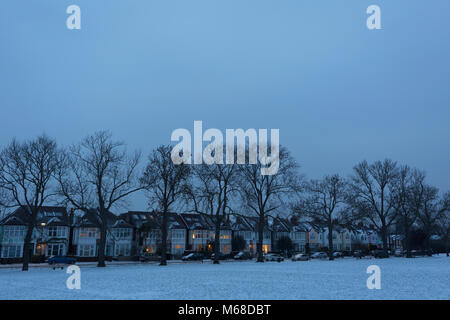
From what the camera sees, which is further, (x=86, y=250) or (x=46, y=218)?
(x=86, y=250)

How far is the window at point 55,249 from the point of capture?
77188 millimetres

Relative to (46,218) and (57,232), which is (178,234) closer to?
(57,232)

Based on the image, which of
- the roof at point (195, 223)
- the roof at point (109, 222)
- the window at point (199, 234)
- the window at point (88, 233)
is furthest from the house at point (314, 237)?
the window at point (88, 233)

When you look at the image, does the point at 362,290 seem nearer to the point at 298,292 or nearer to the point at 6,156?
the point at 298,292

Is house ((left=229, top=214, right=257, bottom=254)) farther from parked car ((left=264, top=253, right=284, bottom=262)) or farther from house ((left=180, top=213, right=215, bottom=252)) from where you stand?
parked car ((left=264, top=253, right=284, bottom=262))

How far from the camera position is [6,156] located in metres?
39.6

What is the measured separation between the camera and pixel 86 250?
81.1 meters

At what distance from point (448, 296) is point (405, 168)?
6736 centimetres

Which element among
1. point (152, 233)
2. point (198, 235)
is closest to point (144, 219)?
point (152, 233)

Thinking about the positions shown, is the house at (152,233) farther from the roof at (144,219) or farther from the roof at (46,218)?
the roof at (46,218)

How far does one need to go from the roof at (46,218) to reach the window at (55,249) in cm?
409

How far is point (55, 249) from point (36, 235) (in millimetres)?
5399
